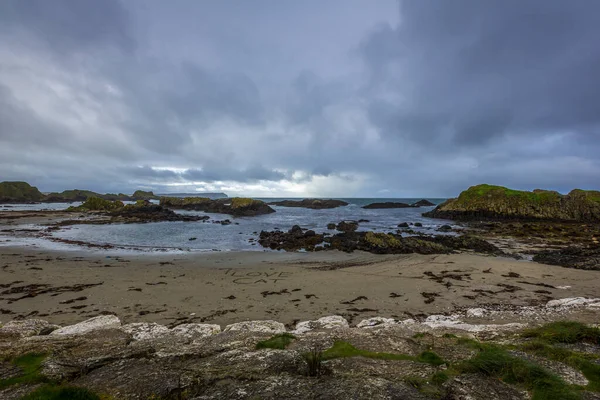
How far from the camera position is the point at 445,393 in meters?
3.11

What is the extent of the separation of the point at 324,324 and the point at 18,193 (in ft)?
417

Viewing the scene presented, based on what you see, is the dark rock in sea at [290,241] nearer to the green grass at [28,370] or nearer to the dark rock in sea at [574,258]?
the dark rock in sea at [574,258]

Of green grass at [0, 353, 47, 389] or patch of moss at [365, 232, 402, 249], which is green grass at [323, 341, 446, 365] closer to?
green grass at [0, 353, 47, 389]

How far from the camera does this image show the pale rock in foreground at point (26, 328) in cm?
557

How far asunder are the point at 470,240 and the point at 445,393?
21.3 m

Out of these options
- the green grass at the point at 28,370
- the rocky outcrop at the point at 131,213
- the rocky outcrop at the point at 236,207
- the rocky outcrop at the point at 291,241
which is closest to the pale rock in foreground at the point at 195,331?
the green grass at the point at 28,370

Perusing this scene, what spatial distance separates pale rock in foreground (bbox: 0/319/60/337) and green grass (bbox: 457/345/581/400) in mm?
8594

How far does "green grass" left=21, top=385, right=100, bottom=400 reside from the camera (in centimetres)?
295

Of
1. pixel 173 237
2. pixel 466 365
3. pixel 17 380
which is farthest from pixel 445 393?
pixel 173 237

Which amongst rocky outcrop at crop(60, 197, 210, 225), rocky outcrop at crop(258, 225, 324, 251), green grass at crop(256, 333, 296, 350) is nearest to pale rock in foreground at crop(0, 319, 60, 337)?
green grass at crop(256, 333, 296, 350)

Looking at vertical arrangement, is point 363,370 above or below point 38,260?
above

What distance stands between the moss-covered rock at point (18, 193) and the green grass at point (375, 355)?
402 ft

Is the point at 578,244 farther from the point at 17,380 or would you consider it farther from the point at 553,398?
the point at 17,380

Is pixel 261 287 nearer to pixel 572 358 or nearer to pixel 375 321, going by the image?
pixel 375 321
